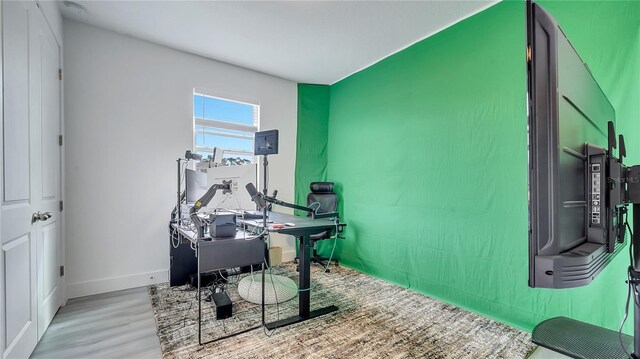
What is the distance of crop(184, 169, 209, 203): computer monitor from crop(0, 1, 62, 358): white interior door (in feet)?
3.25

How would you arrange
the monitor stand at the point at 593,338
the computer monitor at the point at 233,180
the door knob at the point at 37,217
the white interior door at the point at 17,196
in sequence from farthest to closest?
the computer monitor at the point at 233,180
the door knob at the point at 37,217
the white interior door at the point at 17,196
the monitor stand at the point at 593,338

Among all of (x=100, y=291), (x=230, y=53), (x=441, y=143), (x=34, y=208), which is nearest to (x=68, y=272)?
(x=100, y=291)

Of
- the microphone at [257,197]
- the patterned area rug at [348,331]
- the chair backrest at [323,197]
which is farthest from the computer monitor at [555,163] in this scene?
the chair backrest at [323,197]

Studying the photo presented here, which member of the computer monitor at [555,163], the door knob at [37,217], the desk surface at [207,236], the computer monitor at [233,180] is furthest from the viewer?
the computer monitor at [233,180]

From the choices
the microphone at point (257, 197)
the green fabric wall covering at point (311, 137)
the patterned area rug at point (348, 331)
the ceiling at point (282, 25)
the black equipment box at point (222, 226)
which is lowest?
the patterned area rug at point (348, 331)

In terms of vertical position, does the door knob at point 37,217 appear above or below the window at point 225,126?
below

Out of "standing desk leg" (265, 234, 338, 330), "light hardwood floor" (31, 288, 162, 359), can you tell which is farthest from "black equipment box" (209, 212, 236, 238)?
"light hardwood floor" (31, 288, 162, 359)

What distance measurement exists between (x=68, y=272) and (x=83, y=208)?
0.65m

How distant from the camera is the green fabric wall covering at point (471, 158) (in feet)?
6.23

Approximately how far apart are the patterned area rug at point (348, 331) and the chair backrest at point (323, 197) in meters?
1.30

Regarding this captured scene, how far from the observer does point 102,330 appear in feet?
7.11

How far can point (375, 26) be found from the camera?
2791mm

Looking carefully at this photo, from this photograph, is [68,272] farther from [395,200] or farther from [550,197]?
[550,197]

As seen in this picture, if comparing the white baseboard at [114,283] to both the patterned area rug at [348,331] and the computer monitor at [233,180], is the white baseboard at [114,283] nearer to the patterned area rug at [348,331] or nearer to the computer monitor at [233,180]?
the patterned area rug at [348,331]
